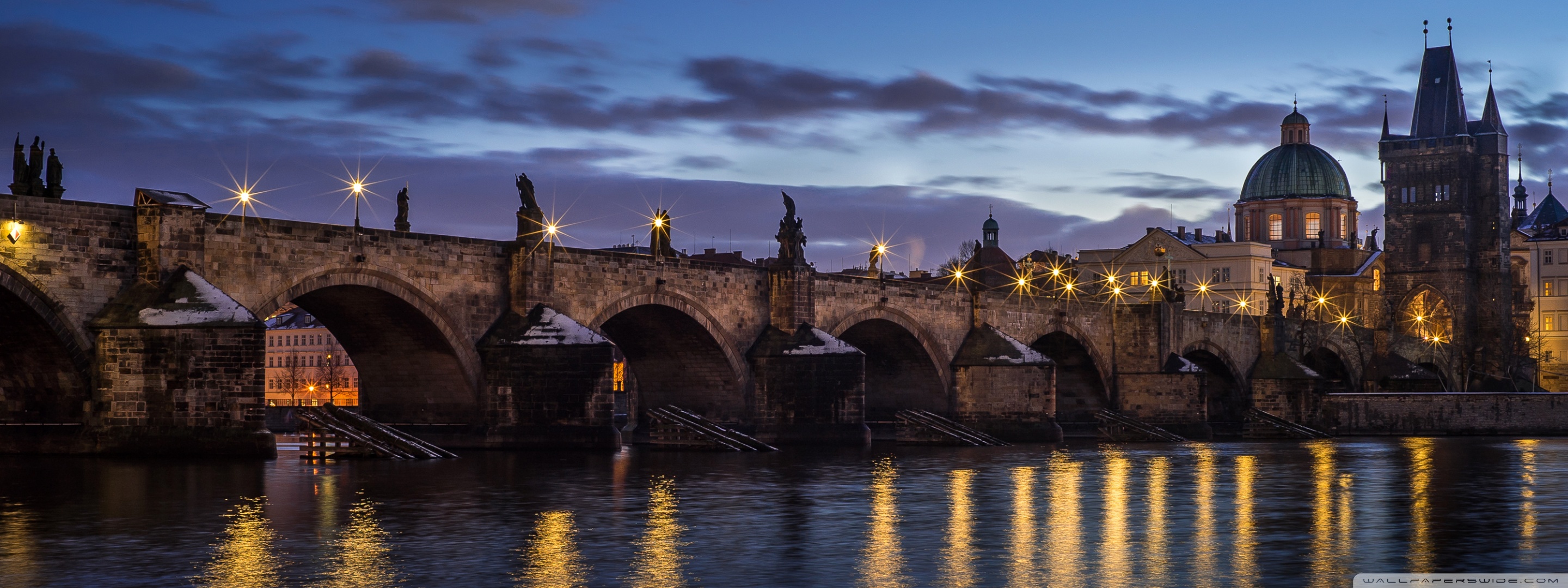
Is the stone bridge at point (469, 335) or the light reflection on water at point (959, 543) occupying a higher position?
the stone bridge at point (469, 335)

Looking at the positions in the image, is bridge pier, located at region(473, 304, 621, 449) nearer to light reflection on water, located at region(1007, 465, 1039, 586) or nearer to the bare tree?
light reflection on water, located at region(1007, 465, 1039, 586)

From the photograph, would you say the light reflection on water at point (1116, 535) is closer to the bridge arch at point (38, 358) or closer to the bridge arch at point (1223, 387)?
the bridge arch at point (38, 358)

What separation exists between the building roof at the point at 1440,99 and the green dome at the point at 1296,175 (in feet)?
81.4

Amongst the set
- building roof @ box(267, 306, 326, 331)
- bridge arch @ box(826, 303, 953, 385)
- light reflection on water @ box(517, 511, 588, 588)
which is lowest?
light reflection on water @ box(517, 511, 588, 588)

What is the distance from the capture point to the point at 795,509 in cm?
2603

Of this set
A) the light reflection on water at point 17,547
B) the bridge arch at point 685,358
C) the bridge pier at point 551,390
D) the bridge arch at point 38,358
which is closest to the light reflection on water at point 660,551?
the light reflection on water at point 17,547

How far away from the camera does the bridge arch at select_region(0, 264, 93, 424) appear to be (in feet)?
111

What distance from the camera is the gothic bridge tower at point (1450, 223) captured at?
119 m

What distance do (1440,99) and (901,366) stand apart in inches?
2906

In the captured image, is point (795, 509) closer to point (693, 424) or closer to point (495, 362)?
point (495, 362)

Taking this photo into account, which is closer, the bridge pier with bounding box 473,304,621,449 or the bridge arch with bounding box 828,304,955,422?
the bridge pier with bounding box 473,304,621,449

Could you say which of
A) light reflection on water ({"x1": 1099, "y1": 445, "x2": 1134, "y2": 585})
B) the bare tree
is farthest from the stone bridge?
the bare tree

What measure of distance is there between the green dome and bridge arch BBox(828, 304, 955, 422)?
93.8m

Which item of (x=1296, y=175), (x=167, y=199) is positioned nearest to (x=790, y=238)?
(x=167, y=199)
